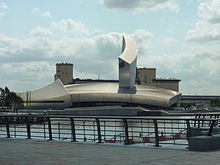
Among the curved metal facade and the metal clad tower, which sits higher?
the metal clad tower

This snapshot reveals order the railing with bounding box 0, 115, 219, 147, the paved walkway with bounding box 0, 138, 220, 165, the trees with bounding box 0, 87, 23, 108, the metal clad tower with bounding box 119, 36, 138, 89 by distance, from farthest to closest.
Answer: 1. the metal clad tower with bounding box 119, 36, 138, 89
2. the trees with bounding box 0, 87, 23, 108
3. the railing with bounding box 0, 115, 219, 147
4. the paved walkway with bounding box 0, 138, 220, 165

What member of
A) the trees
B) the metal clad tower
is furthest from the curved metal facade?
the trees

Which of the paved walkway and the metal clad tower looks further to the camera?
the metal clad tower

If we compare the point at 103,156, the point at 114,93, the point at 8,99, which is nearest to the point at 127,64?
the point at 114,93

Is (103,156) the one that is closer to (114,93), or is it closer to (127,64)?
(114,93)

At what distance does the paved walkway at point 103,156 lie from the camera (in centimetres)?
1002

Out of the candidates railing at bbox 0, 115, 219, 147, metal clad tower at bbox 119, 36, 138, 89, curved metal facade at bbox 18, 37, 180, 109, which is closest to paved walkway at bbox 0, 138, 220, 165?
railing at bbox 0, 115, 219, 147

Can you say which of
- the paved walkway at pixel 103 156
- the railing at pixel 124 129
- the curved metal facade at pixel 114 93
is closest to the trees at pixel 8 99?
the curved metal facade at pixel 114 93

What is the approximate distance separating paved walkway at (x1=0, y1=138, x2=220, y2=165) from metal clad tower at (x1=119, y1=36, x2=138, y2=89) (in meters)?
110

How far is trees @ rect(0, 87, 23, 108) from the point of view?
386 feet

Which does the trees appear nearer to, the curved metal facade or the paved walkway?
the curved metal facade

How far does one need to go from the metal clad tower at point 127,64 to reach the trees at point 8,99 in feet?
103

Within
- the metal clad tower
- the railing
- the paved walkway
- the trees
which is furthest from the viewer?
the metal clad tower

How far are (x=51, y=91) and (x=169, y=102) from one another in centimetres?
3571
